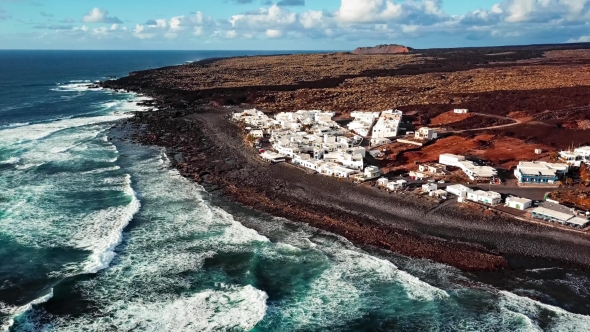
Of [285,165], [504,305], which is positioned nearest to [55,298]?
[504,305]

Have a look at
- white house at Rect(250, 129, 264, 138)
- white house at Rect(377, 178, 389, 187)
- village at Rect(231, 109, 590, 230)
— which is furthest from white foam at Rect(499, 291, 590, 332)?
white house at Rect(250, 129, 264, 138)

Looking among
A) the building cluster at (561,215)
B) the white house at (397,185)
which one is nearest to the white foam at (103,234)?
the white house at (397,185)

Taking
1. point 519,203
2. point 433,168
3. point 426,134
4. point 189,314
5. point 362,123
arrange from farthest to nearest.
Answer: point 362,123 → point 426,134 → point 433,168 → point 519,203 → point 189,314

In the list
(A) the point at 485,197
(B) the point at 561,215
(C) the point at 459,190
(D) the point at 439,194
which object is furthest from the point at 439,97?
(B) the point at 561,215

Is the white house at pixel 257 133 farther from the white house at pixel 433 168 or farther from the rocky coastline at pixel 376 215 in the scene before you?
the white house at pixel 433 168

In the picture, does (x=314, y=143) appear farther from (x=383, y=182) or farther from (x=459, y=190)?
(x=459, y=190)

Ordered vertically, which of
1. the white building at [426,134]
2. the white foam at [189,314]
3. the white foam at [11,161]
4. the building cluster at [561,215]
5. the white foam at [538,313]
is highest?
the white building at [426,134]

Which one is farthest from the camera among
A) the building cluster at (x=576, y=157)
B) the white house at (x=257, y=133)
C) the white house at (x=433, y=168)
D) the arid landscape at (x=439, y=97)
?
the white house at (x=257, y=133)

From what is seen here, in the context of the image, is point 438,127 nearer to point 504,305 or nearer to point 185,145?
point 185,145
